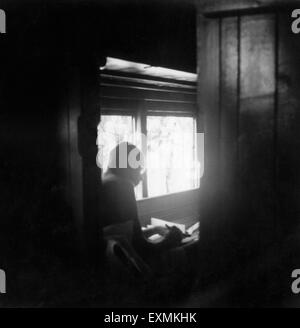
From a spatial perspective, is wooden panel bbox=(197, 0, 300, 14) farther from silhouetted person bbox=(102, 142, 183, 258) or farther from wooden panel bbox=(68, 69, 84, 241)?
silhouetted person bbox=(102, 142, 183, 258)

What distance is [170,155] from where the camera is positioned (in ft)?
20.1

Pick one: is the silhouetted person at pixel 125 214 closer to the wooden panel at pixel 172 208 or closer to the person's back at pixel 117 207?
the person's back at pixel 117 207

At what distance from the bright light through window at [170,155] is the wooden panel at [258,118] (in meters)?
3.56

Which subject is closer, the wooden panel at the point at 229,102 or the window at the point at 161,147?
the wooden panel at the point at 229,102

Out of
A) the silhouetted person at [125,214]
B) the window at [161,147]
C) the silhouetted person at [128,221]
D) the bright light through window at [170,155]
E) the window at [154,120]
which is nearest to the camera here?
the silhouetted person at [128,221]

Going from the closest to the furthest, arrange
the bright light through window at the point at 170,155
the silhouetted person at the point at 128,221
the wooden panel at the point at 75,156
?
1. the wooden panel at the point at 75,156
2. the silhouetted person at the point at 128,221
3. the bright light through window at the point at 170,155

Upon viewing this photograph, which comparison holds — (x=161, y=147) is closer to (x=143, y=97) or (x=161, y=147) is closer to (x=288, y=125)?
(x=143, y=97)

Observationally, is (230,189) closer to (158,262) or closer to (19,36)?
(158,262)

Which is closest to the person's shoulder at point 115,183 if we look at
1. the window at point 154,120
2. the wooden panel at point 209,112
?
the window at point 154,120

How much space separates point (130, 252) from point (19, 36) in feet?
6.10

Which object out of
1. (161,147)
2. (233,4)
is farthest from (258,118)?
(161,147)

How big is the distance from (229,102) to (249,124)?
0.53ft

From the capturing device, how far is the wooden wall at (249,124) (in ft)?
6.43

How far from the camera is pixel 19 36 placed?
9.03 ft
